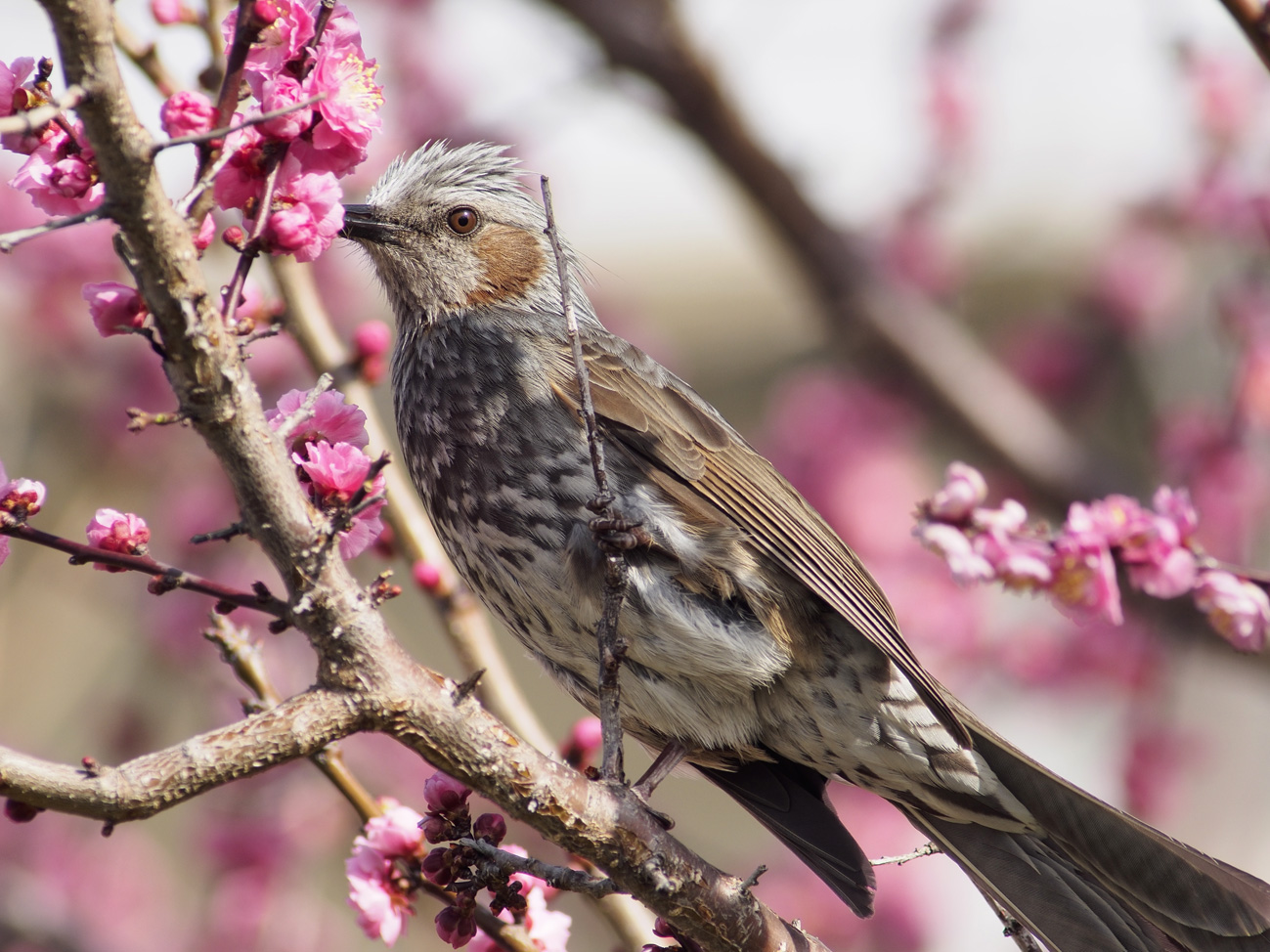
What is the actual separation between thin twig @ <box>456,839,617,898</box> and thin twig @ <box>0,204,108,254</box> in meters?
1.19

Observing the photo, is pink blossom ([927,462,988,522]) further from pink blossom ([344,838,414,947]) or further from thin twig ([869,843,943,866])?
pink blossom ([344,838,414,947])

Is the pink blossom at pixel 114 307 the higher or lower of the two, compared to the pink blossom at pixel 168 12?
lower

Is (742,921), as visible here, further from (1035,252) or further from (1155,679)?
(1035,252)

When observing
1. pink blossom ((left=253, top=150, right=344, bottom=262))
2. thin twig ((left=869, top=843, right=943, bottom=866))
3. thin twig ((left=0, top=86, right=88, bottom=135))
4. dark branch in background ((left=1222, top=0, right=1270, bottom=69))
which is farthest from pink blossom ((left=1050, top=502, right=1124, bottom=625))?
thin twig ((left=0, top=86, right=88, bottom=135))

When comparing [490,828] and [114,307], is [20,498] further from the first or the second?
[490,828]

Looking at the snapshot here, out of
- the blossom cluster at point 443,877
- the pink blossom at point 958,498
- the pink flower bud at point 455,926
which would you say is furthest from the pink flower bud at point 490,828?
the pink blossom at point 958,498

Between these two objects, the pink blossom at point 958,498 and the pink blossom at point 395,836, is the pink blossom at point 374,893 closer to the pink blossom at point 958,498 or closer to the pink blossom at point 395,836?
the pink blossom at point 395,836

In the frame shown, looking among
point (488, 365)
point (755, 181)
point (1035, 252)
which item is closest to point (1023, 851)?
point (488, 365)

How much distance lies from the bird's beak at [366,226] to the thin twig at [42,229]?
2.22 m

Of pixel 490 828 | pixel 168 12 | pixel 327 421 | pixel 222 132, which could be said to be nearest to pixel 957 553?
pixel 490 828

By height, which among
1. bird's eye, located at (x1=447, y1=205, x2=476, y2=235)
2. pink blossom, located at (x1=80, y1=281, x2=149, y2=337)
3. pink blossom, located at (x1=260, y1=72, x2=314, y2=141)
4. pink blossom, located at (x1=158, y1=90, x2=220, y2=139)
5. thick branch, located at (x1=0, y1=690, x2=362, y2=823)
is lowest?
thick branch, located at (x1=0, y1=690, x2=362, y2=823)

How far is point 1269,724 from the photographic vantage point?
7.96 meters

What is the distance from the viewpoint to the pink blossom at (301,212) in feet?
6.39

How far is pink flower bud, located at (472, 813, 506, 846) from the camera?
2.27 metres
